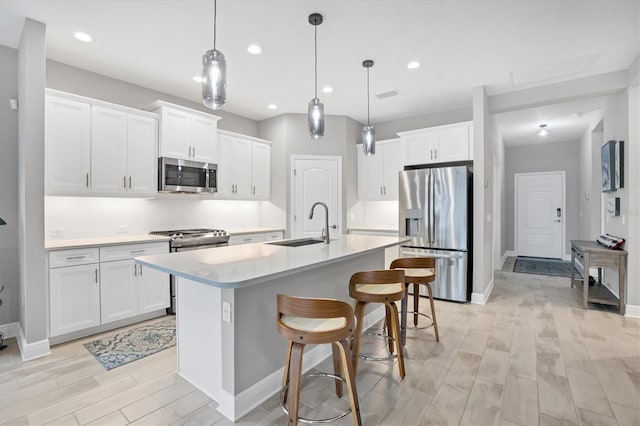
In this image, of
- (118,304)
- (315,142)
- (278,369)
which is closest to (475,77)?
(315,142)

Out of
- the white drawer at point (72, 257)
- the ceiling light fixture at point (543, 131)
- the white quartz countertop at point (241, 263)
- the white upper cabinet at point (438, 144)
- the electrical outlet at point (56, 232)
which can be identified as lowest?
the white drawer at point (72, 257)

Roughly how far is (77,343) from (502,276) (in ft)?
20.9

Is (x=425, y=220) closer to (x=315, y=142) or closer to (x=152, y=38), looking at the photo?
(x=315, y=142)

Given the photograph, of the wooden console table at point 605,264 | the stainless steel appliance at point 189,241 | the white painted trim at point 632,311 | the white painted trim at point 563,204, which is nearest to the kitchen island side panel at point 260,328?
the stainless steel appliance at point 189,241

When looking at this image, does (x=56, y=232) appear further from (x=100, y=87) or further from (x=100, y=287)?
(x=100, y=87)

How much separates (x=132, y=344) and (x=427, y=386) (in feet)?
8.45

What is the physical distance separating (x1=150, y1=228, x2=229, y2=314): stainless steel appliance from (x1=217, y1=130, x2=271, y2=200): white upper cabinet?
32.1 inches

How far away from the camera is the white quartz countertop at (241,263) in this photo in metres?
1.56

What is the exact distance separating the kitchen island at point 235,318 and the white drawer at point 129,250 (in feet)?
4.67

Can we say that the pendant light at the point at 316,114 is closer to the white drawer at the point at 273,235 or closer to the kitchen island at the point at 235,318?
the kitchen island at the point at 235,318

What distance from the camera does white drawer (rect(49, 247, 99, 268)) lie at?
2.85 meters

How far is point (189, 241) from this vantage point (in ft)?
12.3

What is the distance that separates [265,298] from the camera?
81.8 inches

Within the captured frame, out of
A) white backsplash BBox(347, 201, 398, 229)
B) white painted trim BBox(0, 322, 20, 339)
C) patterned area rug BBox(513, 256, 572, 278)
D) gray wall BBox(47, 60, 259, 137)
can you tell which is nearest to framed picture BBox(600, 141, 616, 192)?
patterned area rug BBox(513, 256, 572, 278)
